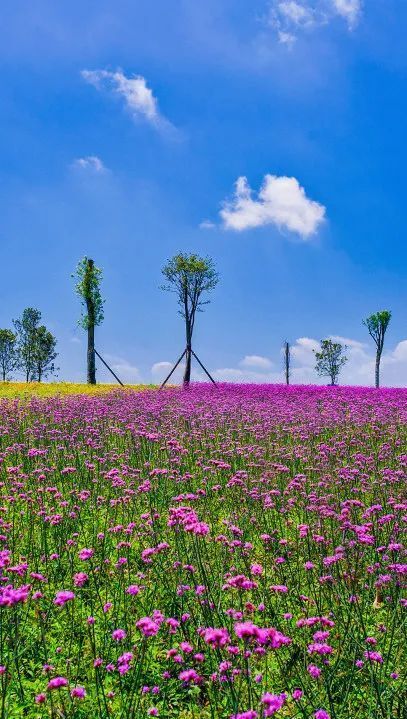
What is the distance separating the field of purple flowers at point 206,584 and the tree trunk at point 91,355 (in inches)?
1049

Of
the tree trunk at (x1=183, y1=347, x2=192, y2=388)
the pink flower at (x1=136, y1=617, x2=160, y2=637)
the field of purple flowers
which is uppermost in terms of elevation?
the tree trunk at (x1=183, y1=347, x2=192, y2=388)

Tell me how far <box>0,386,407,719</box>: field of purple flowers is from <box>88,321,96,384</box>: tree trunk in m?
26.6

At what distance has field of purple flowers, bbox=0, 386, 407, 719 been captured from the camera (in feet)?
12.2

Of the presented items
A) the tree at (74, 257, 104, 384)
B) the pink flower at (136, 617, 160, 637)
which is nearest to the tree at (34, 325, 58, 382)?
the tree at (74, 257, 104, 384)

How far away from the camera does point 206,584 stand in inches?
165

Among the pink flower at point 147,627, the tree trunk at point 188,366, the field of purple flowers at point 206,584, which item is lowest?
the field of purple flowers at point 206,584

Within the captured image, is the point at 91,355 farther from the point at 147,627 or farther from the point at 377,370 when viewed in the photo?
the point at 147,627

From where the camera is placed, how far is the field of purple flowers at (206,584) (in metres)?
3.73

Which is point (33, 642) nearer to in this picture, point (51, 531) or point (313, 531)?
point (51, 531)

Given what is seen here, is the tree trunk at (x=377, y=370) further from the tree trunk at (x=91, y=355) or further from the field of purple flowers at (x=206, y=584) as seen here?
the field of purple flowers at (x=206, y=584)

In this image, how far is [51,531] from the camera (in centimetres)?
769

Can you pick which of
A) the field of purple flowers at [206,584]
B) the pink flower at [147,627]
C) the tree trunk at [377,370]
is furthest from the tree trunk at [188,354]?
the pink flower at [147,627]

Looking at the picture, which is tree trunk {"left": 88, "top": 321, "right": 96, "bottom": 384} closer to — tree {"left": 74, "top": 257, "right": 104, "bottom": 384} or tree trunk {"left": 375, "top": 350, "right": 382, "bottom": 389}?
tree {"left": 74, "top": 257, "right": 104, "bottom": 384}

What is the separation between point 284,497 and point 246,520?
1.54 meters
